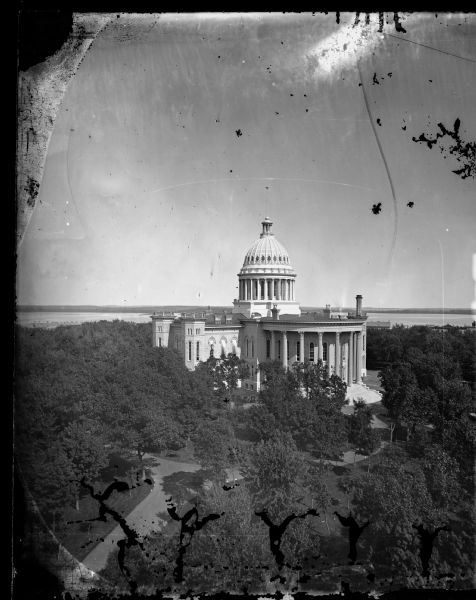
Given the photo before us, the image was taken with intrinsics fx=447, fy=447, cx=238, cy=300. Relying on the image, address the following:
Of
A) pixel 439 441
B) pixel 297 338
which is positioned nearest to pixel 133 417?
pixel 439 441

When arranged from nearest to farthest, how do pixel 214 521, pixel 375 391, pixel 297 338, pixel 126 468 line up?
pixel 214 521
pixel 126 468
pixel 375 391
pixel 297 338

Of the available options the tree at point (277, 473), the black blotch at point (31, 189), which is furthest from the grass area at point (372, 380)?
the black blotch at point (31, 189)

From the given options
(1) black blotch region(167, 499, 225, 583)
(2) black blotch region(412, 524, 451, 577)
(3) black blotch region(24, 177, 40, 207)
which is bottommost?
(2) black blotch region(412, 524, 451, 577)

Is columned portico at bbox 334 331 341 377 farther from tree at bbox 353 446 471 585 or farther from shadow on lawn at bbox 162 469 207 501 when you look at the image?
shadow on lawn at bbox 162 469 207 501

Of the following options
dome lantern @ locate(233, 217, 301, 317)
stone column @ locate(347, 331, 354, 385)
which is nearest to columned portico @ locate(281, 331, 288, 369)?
dome lantern @ locate(233, 217, 301, 317)

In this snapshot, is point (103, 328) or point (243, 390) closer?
point (103, 328)

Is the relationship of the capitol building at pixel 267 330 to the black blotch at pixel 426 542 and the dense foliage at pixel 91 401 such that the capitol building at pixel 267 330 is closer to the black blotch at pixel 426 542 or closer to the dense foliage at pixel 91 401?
the dense foliage at pixel 91 401

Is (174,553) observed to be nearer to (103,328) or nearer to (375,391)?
(103,328)

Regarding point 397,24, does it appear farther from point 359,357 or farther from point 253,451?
point 359,357
